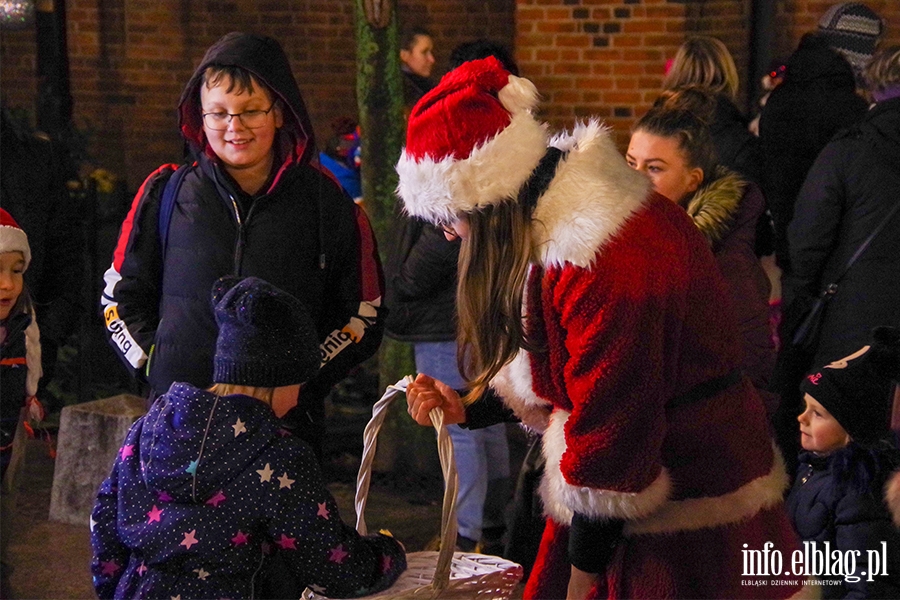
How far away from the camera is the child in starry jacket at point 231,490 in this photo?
7.32 ft

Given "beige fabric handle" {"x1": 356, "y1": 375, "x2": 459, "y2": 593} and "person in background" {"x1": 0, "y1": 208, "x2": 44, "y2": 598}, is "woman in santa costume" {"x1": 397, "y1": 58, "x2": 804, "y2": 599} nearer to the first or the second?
"beige fabric handle" {"x1": 356, "y1": 375, "x2": 459, "y2": 593}

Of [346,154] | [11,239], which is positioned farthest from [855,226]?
[346,154]

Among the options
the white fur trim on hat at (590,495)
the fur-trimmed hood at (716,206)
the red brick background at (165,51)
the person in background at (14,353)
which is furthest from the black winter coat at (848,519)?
the red brick background at (165,51)

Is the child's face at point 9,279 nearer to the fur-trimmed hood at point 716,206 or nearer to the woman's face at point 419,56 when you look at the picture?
the fur-trimmed hood at point 716,206

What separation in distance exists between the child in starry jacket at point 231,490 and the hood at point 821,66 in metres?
3.11

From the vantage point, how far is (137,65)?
770 cm

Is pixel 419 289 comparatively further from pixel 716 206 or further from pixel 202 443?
pixel 202 443

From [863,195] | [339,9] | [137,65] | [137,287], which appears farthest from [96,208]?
[863,195]

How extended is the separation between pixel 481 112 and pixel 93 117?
634 centimetres

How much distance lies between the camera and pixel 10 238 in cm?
332

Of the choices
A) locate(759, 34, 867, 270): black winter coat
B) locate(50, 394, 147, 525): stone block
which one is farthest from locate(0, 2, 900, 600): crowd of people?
locate(50, 394, 147, 525): stone block

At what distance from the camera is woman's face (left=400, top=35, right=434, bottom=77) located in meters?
5.95

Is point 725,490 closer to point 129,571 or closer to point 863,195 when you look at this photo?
point 129,571

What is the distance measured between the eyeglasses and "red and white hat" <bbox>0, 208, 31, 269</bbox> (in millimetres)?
786
